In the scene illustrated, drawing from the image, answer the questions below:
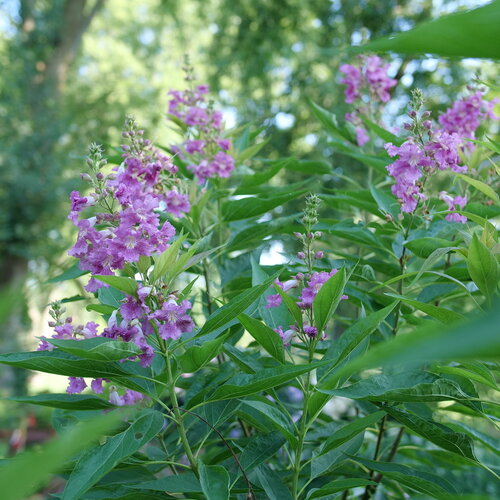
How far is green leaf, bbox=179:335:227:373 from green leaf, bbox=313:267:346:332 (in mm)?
197

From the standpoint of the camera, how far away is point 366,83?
7.80 feet

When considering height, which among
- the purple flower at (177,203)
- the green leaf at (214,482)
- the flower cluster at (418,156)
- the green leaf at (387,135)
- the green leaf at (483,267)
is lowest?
the green leaf at (214,482)

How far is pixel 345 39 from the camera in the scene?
32.6 ft

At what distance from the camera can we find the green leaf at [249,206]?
171cm

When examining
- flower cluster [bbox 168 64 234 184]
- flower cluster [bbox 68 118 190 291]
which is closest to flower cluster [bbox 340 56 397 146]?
flower cluster [bbox 168 64 234 184]

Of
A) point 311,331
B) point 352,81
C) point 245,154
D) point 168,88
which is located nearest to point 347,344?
point 311,331

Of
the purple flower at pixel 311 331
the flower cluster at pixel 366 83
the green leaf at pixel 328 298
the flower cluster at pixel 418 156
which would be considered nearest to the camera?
the green leaf at pixel 328 298

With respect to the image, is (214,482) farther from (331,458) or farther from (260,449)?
(331,458)

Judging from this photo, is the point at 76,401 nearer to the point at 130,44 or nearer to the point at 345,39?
the point at 345,39

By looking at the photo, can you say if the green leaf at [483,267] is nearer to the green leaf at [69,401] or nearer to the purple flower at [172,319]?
the purple flower at [172,319]

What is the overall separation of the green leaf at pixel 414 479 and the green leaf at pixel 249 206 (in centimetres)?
73

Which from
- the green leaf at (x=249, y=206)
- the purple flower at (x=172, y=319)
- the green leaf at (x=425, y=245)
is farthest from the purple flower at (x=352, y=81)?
the purple flower at (x=172, y=319)

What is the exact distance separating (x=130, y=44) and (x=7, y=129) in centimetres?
756

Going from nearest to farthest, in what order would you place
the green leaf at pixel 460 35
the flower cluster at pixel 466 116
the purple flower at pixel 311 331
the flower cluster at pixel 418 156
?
the green leaf at pixel 460 35 → the purple flower at pixel 311 331 → the flower cluster at pixel 418 156 → the flower cluster at pixel 466 116
